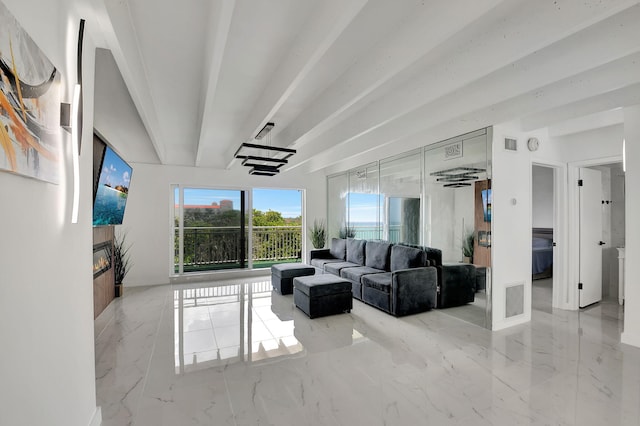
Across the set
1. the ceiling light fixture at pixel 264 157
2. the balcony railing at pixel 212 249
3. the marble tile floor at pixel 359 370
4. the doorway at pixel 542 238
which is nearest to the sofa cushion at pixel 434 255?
the marble tile floor at pixel 359 370

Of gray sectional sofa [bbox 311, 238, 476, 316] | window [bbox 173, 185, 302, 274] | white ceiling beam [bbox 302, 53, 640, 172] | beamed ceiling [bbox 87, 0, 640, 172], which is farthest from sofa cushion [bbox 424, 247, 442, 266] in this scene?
window [bbox 173, 185, 302, 274]

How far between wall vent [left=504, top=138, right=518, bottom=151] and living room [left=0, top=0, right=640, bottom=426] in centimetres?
6

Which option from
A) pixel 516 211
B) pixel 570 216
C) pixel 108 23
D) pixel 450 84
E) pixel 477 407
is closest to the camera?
pixel 108 23

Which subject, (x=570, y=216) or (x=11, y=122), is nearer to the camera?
(x=11, y=122)

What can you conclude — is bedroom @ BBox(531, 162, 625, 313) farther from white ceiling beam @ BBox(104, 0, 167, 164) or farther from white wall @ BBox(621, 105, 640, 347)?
white ceiling beam @ BBox(104, 0, 167, 164)

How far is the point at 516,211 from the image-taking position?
3.89 metres

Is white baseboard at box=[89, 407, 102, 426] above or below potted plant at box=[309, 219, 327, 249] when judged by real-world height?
below

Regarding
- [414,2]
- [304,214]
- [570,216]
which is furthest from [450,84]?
[304,214]

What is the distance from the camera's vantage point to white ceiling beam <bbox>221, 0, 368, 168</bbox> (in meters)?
1.69

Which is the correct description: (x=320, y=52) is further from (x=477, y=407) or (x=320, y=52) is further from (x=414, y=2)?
(x=477, y=407)

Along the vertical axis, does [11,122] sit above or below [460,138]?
below

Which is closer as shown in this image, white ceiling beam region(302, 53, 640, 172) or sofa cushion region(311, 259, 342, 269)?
white ceiling beam region(302, 53, 640, 172)

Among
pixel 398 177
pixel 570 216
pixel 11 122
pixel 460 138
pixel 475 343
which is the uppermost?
pixel 460 138

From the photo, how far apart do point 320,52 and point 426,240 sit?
350cm
